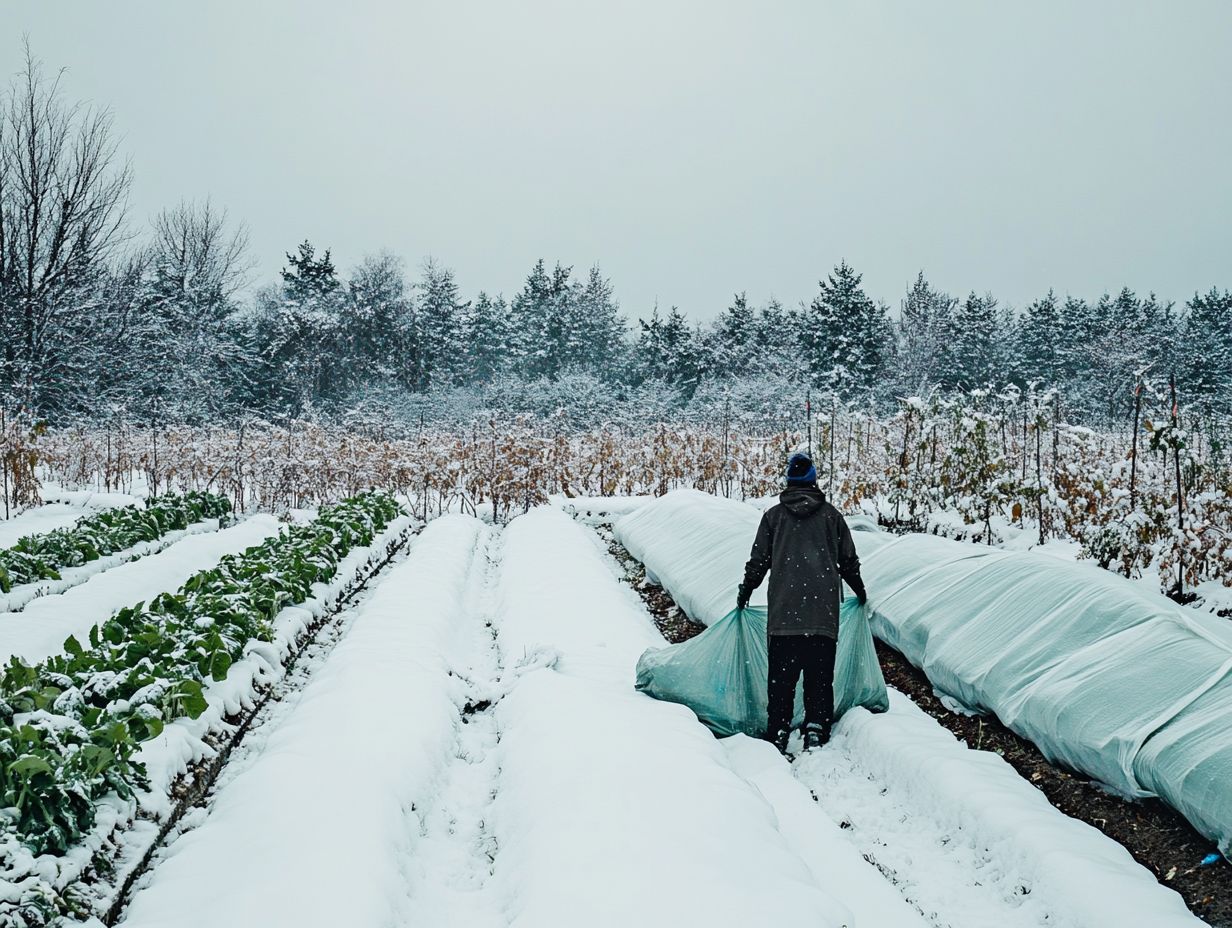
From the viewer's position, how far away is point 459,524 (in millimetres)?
12359

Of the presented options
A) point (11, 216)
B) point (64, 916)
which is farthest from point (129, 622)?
point (11, 216)

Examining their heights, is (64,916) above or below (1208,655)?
below

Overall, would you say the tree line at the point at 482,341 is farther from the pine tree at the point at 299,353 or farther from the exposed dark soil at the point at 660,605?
the exposed dark soil at the point at 660,605

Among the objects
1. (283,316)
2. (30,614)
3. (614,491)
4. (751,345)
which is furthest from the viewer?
(751,345)

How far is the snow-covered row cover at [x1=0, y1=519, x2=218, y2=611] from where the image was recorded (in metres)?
6.93

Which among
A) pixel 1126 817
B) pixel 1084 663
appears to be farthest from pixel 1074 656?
pixel 1126 817

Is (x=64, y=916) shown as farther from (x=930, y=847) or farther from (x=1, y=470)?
(x=1, y=470)

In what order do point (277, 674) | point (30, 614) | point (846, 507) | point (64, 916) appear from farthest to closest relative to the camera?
point (846, 507)
point (30, 614)
point (277, 674)
point (64, 916)

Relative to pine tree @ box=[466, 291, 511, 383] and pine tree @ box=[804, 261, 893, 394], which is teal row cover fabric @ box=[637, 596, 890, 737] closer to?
pine tree @ box=[804, 261, 893, 394]

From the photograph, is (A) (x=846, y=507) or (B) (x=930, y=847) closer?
(B) (x=930, y=847)

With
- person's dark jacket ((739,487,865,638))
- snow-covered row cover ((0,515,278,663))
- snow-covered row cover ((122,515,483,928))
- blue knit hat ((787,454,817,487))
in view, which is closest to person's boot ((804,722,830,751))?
person's dark jacket ((739,487,865,638))

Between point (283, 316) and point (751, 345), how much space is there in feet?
70.2

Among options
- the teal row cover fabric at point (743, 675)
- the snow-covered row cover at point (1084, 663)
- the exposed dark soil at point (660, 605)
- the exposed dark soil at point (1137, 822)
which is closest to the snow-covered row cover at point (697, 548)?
the exposed dark soil at point (660, 605)

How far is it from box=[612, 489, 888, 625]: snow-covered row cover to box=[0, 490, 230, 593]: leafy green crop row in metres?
6.22
